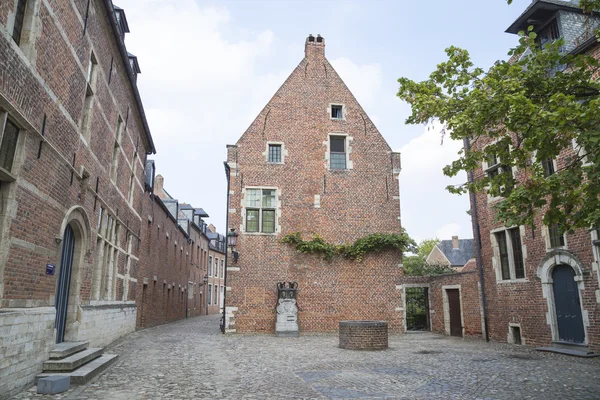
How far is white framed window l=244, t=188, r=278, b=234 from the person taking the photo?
51.8 ft

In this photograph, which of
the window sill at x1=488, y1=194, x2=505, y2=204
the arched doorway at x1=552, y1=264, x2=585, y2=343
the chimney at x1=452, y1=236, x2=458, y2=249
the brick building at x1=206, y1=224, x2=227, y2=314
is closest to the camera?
the arched doorway at x1=552, y1=264, x2=585, y2=343

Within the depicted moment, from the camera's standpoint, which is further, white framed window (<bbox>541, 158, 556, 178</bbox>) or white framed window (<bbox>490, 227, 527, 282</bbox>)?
white framed window (<bbox>490, 227, 527, 282</bbox>)

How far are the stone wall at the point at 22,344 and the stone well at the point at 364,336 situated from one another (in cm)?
681

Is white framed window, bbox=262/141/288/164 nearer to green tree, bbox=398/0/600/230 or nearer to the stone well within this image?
the stone well

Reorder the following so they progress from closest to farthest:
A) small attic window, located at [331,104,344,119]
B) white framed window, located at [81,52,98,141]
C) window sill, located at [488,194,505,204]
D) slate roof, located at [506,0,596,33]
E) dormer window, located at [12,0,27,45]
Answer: dormer window, located at [12,0,27,45] < white framed window, located at [81,52,98,141] < slate roof, located at [506,0,596,33] < window sill, located at [488,194,505,204] < small attic window, located at [331,104,344,119]

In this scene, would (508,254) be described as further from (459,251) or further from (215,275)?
(459,251)

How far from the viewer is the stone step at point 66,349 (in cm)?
682

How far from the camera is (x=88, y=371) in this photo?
6617 mm

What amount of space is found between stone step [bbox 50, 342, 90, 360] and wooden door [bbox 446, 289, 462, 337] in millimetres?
12081

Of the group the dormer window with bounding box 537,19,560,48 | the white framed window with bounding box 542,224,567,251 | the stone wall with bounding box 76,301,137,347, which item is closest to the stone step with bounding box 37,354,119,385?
the stone wall with bounding box 76,301,137,347

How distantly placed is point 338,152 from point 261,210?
399 cm

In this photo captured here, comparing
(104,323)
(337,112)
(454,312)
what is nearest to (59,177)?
(104,323)

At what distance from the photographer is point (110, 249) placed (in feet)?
38.6

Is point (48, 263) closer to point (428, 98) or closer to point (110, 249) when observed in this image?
point (110, 249)
